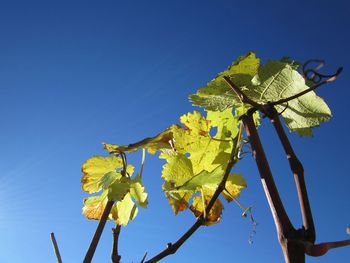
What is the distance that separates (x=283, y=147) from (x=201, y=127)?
49 centimetres

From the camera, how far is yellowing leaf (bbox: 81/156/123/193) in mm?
1074

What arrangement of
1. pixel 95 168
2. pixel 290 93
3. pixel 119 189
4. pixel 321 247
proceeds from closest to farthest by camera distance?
1. pixel 321 247
2. pixel 290 93
3. pixel 119 189
4. pixel 95 168

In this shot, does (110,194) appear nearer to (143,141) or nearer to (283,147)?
(143,141)

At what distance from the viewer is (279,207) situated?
21.6 inches

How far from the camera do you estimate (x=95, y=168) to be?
44.9 inches

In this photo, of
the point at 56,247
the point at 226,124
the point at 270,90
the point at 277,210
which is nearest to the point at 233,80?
the point at 270,90

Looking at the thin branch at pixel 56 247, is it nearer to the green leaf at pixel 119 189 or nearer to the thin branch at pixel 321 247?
the green leaf at pixel 119 189

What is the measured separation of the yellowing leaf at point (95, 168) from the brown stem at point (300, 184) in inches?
22.2

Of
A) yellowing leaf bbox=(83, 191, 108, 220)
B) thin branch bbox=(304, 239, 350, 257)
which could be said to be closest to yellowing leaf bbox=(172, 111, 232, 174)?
yellowing leaf bbox=(83, 191, 108, 220)

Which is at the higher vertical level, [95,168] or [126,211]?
[95,168]

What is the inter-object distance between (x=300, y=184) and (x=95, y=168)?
0.73 metres

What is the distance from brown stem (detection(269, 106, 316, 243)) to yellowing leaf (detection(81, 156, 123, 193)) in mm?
563

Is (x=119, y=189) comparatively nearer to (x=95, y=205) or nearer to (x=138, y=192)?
(x=138, y=192)

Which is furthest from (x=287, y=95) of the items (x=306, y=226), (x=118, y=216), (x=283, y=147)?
(x=118, y=216)
